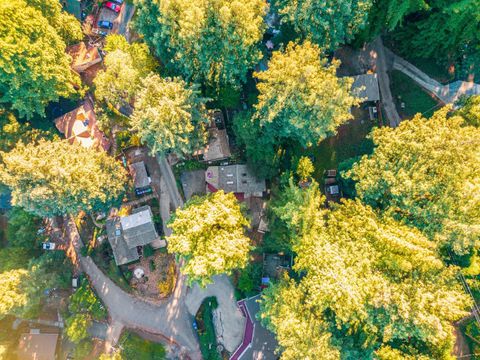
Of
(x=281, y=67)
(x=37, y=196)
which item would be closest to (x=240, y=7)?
(x=281, y=67)

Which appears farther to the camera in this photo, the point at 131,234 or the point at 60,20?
the point at 131,234

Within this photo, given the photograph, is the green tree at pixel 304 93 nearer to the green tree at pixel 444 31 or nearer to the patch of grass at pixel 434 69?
the green tree at pixel 444 31

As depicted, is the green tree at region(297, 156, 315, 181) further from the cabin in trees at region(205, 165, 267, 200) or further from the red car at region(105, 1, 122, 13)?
the red car at region(105, 1, 122, 13)

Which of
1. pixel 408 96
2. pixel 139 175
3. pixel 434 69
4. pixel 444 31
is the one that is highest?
pixel 444 31

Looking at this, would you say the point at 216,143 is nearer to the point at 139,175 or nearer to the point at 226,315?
the point at 139,175

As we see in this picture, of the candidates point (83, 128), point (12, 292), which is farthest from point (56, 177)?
point (12, 292)

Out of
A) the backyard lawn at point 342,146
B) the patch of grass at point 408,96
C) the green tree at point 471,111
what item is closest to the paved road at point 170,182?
the backyard lawn at point 342,146

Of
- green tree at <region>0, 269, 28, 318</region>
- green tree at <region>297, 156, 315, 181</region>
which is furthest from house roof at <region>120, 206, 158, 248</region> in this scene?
green tree at <region>297, 156, 315, 181</region>
